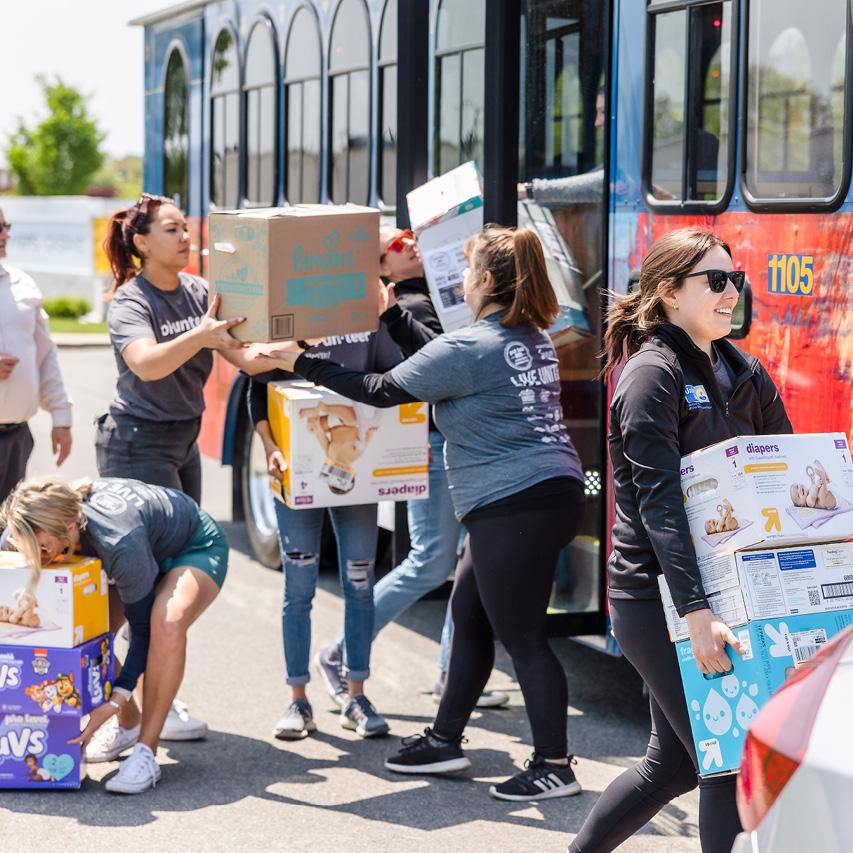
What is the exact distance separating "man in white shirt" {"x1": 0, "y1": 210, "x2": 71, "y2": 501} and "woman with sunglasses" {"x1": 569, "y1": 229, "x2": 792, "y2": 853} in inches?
114

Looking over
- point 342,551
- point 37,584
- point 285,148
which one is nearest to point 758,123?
point 342,551

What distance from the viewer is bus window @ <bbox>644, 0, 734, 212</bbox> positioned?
4.69m

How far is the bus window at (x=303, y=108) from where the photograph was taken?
293 inches

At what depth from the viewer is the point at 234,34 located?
331 inches

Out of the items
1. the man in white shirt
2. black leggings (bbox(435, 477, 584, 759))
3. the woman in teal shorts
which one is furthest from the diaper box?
the man in white shirt

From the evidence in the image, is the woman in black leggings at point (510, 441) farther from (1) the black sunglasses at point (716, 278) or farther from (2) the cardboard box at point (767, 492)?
(2) the cardboard box at point (767, 492)

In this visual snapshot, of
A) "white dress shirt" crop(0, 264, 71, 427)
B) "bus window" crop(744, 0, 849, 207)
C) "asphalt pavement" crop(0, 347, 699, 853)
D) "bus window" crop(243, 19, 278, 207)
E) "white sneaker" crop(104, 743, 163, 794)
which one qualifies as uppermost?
"bus window" crop(243, 19, 278, 207)

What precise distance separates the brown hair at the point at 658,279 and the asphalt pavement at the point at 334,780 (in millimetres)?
1639

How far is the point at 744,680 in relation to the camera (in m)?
3.19

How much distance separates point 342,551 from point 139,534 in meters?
0.86

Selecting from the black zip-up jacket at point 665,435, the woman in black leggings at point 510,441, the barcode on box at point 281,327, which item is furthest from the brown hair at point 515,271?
the black zip-up jacket at point 665,435

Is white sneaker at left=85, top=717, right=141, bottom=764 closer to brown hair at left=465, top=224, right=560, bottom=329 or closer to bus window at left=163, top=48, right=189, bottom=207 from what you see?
brown hair at left=465, top=224, right=560, bottom=329

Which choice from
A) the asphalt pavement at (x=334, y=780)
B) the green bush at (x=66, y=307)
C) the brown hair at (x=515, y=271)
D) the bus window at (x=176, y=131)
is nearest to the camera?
the asphalt pavement at (x=334, y=780)

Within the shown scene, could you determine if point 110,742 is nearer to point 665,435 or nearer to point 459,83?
point 665,435
